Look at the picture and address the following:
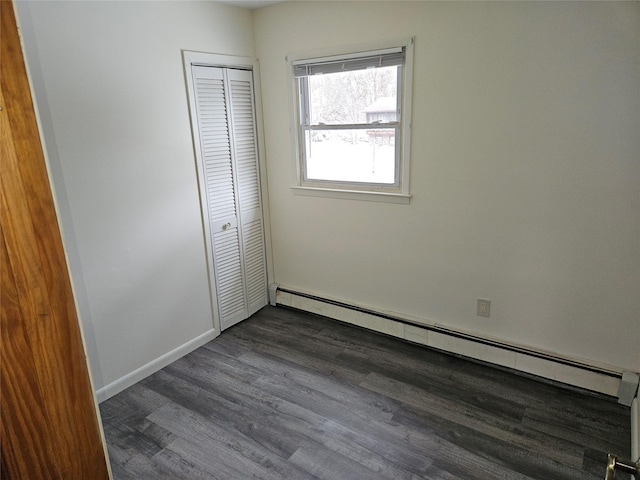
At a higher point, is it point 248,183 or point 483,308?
point 248,183

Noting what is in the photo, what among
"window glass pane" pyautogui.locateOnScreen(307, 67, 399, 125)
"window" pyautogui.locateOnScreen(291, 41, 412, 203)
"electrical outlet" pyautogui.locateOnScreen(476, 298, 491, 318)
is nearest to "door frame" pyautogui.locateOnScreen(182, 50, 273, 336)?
"window" pyautogui.locateOnScreen(291, 41, 412, 203)

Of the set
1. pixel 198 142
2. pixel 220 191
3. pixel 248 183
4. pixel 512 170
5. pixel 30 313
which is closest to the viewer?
pixel 30 313

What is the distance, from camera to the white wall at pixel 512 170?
7.00 feet

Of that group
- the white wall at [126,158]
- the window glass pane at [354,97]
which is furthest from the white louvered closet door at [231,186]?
the window glass pane at [354,97]

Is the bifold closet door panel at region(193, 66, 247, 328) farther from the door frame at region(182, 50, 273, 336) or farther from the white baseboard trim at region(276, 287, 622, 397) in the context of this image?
the white baseboard trim at region(276, 287, 622, 397)

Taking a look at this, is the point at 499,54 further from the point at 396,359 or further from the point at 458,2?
the point at 396,359

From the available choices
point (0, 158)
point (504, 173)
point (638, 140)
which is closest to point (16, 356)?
point (0, 158)

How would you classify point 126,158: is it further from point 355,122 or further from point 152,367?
point 355,122

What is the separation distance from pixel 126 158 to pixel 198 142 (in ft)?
1.78

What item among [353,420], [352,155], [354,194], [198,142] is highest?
[198,142]

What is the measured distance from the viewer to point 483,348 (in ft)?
9.07

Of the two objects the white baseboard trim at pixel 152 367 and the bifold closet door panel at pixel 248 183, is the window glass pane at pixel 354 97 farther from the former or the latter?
the white baseboard trim at pixel 152 367

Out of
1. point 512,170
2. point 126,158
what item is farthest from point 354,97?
point 126,158

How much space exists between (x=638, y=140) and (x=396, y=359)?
6.23 feet
